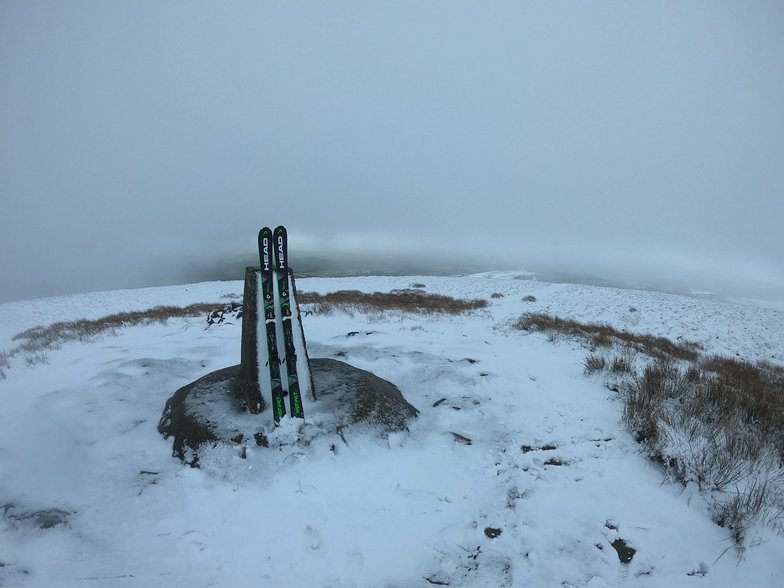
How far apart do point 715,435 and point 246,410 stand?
5.79 m

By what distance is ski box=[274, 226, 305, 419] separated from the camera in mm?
4246

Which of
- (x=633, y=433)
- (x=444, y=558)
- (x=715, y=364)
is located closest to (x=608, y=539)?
(x=444, y=558)

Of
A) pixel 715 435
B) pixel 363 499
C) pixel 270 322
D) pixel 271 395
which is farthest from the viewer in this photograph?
pixel 270 322

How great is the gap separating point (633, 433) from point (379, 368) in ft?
13.4

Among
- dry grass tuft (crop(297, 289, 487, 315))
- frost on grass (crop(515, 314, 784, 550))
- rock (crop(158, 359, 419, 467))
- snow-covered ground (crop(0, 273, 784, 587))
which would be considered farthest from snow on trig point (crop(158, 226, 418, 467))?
dry grass tuft (crop(297, 289, 487, 315))

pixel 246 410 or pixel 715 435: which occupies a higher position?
pixel 246 410

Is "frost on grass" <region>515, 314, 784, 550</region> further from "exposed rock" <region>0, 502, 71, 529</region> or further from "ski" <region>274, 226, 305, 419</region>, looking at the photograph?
"exposed rock" <region>0, 502, 71, 529</region>

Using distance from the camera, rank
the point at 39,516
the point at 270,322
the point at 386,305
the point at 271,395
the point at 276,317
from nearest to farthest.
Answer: the point at 39,516 < the point at 271,395 < the point at 270,322 < the point at 276,317 < the point at 386,305

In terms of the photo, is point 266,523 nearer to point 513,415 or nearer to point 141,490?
point 141,490

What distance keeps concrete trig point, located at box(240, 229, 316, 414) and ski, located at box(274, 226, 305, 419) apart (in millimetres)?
38

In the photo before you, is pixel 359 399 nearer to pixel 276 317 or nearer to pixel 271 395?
pixel 271 395

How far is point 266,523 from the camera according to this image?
2.97 meters

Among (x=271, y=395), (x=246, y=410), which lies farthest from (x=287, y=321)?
(x=246, y=410)

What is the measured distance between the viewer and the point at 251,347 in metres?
4.51
